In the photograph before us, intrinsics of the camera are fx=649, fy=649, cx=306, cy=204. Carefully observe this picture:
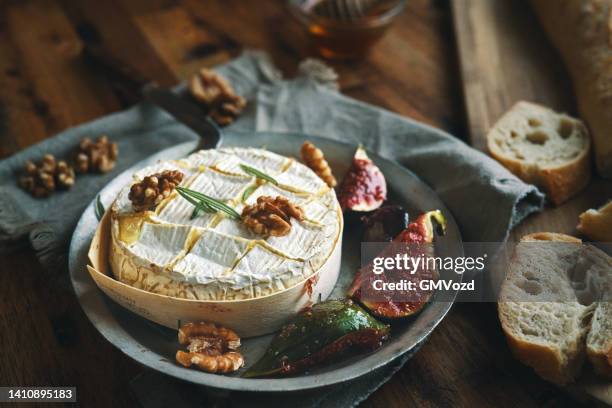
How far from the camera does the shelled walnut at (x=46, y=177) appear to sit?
2893 mm

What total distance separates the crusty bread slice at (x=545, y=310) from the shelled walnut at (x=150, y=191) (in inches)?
49.9

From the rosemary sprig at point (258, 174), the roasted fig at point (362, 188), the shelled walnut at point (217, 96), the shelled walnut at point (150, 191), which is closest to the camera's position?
the shelled walnut at point (150, 191)

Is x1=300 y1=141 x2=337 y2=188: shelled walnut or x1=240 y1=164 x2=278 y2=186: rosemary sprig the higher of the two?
x1=240 y1=164 x2=278 y2=186: rosemary sprig

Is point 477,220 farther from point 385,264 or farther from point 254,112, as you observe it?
point 254,112

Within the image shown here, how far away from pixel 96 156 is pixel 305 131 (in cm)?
101

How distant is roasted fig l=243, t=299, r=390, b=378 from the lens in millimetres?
2088

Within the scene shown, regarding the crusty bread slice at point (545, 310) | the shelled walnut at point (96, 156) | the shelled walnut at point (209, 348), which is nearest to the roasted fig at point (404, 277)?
the crusty bread slice at point (545, 310)

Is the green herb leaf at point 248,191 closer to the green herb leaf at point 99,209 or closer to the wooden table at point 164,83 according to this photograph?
the green herb leaf at point 99,209

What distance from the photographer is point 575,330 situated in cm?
219

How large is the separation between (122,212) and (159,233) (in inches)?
8.0

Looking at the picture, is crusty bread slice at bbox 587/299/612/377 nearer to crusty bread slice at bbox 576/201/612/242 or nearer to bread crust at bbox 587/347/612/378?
bread crust at bbox 587/347/612/378

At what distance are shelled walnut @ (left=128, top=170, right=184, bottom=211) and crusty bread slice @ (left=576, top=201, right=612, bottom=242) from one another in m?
1.61

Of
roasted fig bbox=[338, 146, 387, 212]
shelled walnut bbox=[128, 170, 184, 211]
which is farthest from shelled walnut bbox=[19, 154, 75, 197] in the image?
roasted fig bbox=[338, 146, 387, 212]

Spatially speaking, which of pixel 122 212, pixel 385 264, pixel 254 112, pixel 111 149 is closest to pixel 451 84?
pixel 254 112
